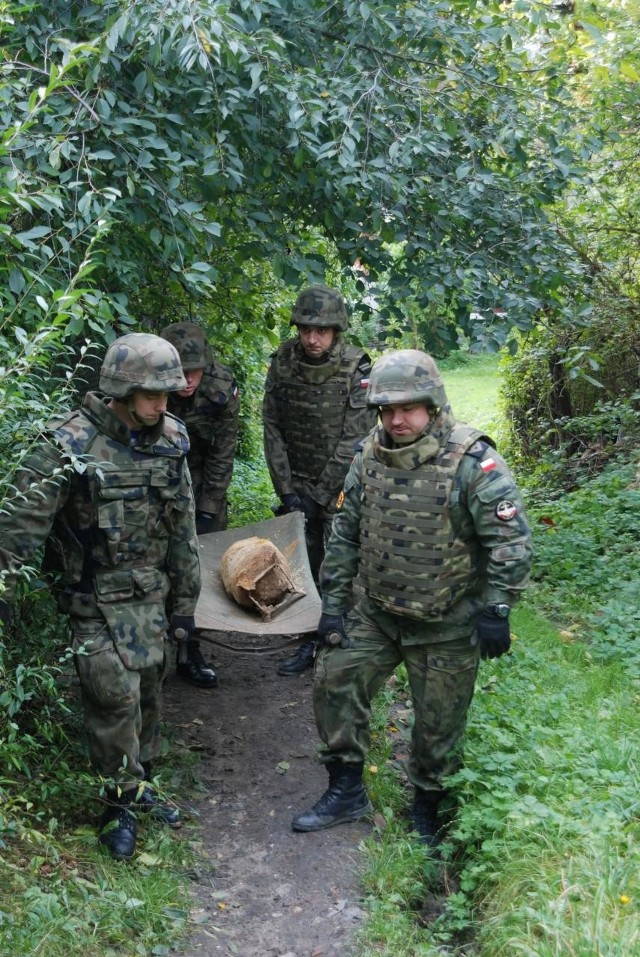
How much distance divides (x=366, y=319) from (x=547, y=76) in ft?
6.44

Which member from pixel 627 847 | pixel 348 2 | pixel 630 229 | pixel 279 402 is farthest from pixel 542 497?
pixel 627 847

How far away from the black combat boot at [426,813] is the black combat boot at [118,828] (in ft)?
4.12

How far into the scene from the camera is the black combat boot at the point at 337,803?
14.4 ft

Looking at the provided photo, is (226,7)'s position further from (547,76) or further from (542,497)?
(542,497)

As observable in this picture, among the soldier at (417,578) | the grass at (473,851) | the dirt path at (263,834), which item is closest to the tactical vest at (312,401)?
the dirt path at (263,834)

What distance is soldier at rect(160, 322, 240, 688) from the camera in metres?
6.04

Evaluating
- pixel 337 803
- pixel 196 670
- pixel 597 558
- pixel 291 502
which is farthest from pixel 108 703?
pixel 597 558

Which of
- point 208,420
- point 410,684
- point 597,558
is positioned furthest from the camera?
point 597,558

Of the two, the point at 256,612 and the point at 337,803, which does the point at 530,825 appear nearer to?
the point at 337,803

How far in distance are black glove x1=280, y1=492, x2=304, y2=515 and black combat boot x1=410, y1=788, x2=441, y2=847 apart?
7.86ft

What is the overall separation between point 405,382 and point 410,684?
135 centimetres

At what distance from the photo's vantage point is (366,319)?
6.05 meters

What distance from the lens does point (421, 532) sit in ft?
13.4

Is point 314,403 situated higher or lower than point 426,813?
higher
